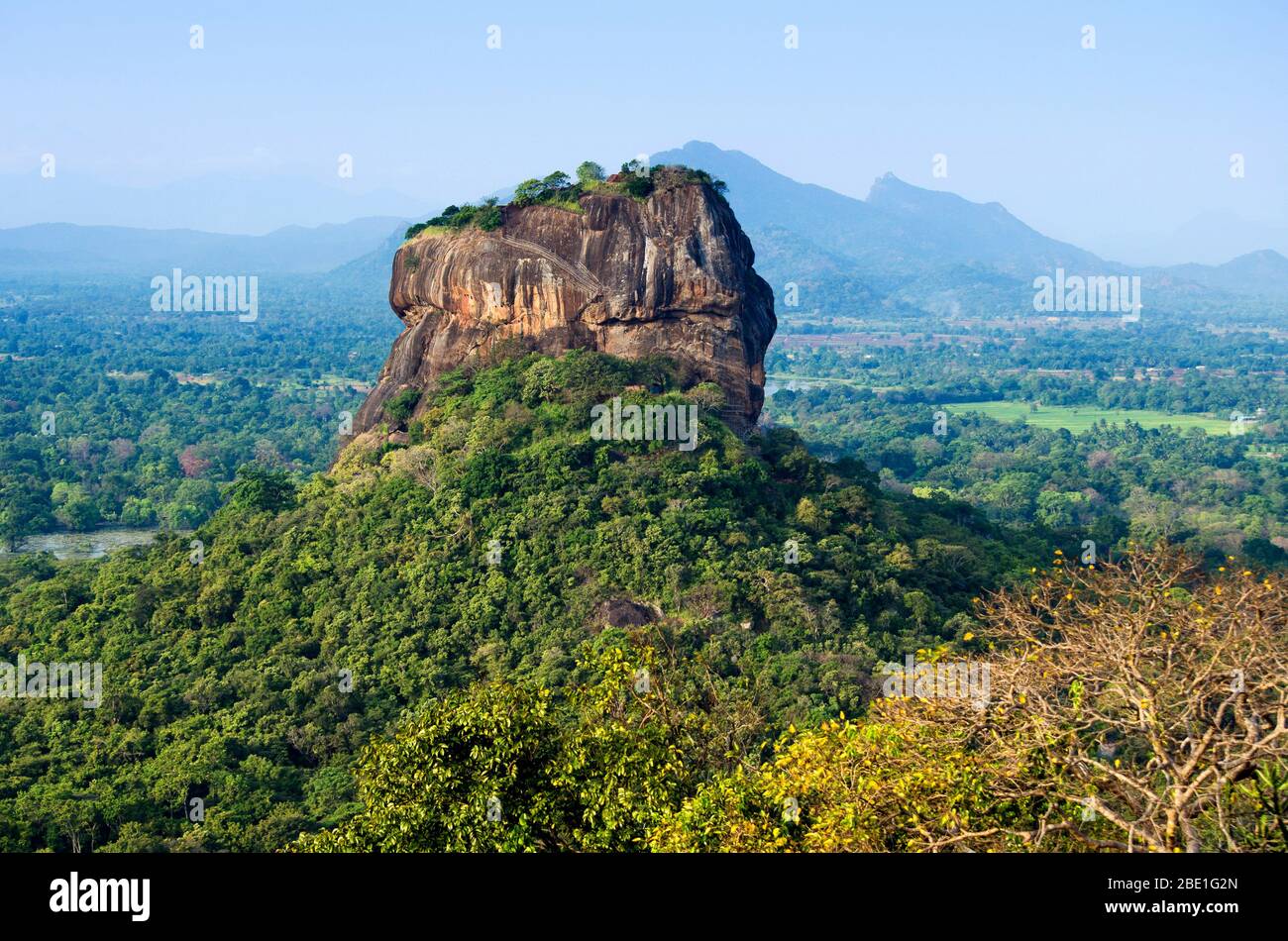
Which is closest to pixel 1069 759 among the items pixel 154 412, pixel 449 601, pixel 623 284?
pixel 449 601

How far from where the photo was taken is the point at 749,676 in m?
21.7

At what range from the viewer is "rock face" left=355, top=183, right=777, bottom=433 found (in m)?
30.0

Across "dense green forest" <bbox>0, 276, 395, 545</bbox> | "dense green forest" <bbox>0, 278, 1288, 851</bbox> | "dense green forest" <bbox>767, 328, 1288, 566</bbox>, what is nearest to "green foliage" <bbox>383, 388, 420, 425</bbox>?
"dense green forest" <bbox>0, 278, 1288, 851</bbox>

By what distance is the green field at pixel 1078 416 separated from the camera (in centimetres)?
8956

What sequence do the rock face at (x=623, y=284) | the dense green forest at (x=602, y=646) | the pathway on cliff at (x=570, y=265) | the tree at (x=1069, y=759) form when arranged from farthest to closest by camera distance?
the pathway on cliff at (x=570, y=265), the rock face at (x=623, y=284), the dense green forest at (x=602, y=646), the tree at (x=1069, y=759)

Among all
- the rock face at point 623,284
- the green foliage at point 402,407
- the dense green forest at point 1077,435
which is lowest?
the dense green forest at point 1077,435

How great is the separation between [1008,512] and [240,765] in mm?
42404

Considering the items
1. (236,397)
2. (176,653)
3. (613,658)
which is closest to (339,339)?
(236,397)

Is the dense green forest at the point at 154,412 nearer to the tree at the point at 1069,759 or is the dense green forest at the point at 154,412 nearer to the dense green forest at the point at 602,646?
the dense green forest at the point at 602,646

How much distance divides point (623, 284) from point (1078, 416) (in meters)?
72.8

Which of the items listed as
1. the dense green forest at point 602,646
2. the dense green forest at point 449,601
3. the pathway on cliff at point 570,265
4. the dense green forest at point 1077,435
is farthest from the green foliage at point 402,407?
the dense green forest at point 1077,435

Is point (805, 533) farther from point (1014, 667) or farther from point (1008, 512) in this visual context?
point (1008, 512)

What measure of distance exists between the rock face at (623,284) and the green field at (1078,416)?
61508 mm

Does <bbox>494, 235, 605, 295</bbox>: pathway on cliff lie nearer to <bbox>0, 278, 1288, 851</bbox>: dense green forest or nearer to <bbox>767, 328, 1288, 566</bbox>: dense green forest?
<bbox>0, 278, 1288, 851</bbox>: dense green forest
